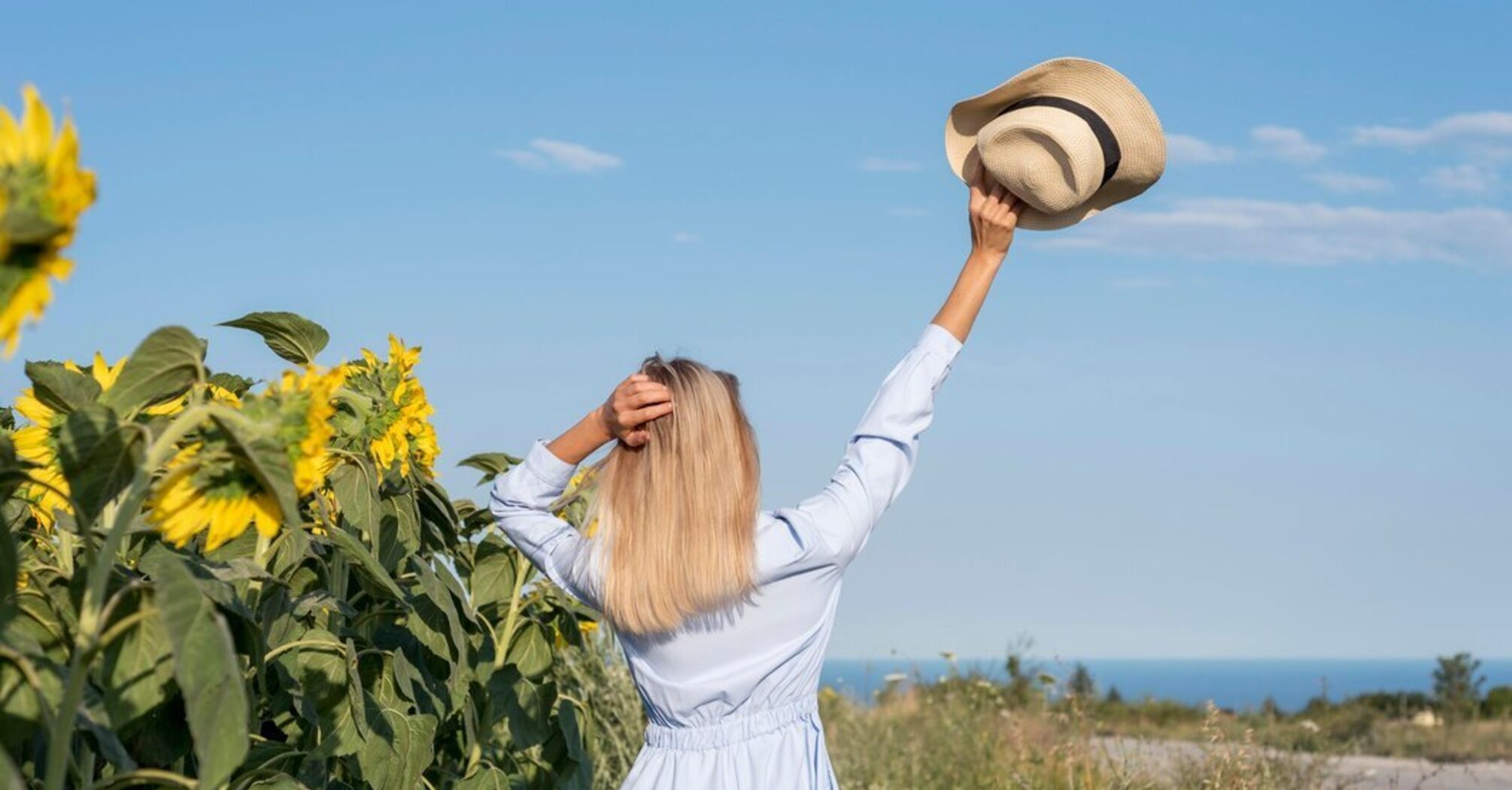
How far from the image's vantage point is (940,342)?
297 centimetres

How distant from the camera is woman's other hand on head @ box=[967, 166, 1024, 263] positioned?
10.2 feet

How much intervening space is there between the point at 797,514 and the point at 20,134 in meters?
1.76

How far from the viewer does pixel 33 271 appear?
137 centimetres

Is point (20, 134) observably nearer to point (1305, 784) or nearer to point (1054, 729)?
point (1305, 784)

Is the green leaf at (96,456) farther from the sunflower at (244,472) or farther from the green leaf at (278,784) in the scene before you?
the green leaf at (278,784)

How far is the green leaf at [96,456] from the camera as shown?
1.66 m

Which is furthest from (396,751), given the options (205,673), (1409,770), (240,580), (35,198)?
(1409,770)

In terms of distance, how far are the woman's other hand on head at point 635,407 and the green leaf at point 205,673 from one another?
1.41 m

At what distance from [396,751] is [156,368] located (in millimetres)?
1393


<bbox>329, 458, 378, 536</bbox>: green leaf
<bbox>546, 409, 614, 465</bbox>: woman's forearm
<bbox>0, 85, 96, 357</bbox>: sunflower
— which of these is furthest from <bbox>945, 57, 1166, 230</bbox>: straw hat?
<bbox>0, 85, 96, 357</bbox>: sunflower

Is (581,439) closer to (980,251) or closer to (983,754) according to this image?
(980,251)

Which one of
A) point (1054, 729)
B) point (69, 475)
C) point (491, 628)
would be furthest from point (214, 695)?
point (1054, 729)

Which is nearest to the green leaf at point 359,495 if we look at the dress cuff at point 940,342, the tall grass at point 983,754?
the dress cuff at point 940,342

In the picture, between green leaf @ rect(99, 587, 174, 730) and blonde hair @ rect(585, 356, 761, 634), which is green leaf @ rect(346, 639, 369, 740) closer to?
blonde hair @ rect(585, 356, 761, 634)
